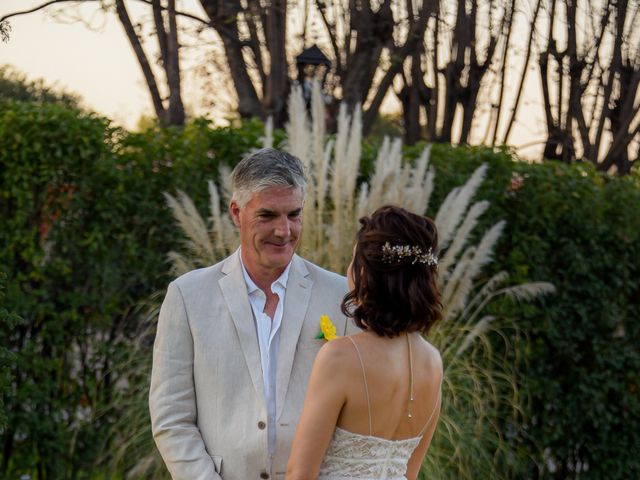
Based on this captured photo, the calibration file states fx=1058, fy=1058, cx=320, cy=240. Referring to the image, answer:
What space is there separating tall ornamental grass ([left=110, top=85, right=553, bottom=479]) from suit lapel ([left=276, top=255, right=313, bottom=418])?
2358 millimetres

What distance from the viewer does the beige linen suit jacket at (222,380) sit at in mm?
3008

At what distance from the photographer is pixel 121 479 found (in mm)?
5691

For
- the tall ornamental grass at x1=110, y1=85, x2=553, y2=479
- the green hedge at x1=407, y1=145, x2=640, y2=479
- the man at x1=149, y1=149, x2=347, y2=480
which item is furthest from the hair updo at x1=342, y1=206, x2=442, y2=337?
the green hedge at x1=407, y1=145, x2=640, y2=479

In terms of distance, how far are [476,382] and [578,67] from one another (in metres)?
4.40

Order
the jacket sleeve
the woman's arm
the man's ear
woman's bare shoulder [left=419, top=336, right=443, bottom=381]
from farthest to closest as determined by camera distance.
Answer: the man's ear < the jacket sleeve < woman's bare shoulder [left=419, top=336, right=443, bottom=381] < the woman's arm

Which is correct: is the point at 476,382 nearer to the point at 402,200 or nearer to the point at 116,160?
the point at 402,200

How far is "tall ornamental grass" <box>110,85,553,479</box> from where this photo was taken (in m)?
5.58

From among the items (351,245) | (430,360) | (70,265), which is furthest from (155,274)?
(430,360)

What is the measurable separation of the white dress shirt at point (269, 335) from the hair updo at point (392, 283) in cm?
44

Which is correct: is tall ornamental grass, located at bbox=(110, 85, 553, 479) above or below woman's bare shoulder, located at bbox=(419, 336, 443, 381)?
below

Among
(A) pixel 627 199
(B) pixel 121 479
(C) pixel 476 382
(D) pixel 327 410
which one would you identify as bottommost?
(B) pixel 121 479

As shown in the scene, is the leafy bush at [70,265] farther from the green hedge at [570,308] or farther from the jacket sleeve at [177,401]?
the jacket sleeve at [177,401]

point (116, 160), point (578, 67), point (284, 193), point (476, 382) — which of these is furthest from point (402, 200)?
point (578, 67)

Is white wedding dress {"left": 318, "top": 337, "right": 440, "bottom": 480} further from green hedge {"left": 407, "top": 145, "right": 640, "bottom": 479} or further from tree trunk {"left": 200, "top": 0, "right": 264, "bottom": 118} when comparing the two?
tree trunk {"left": 200, "top": 0, "right": 264, "bottom": 118}
